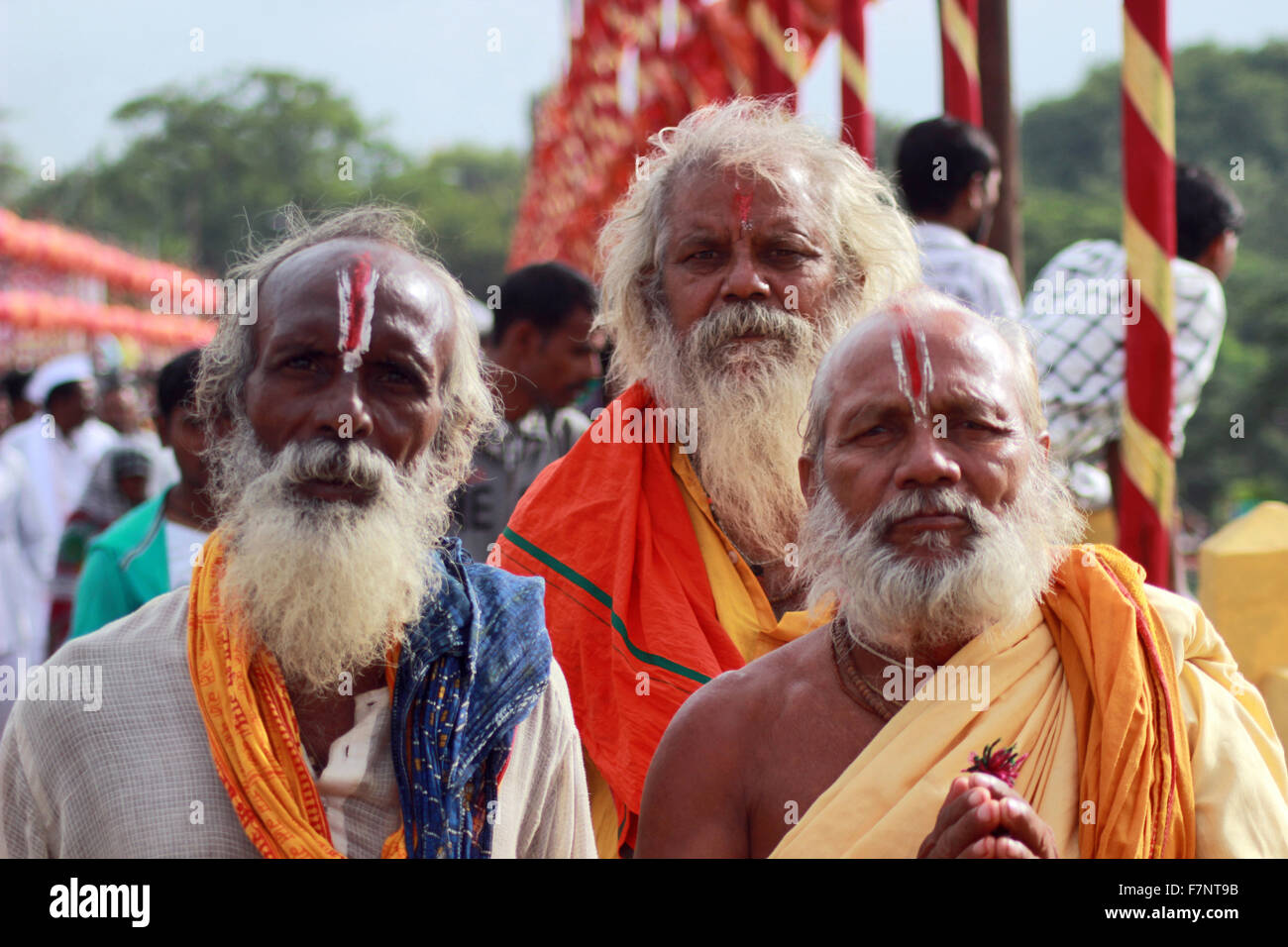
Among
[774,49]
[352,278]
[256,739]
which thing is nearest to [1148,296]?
[352,278]

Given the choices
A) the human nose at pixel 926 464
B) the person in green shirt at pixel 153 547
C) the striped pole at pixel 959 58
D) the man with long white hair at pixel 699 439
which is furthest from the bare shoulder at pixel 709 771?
the striped pole at pixel 959 58

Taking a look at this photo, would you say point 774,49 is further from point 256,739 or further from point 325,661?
point 256,739

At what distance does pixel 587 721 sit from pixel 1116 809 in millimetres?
1099

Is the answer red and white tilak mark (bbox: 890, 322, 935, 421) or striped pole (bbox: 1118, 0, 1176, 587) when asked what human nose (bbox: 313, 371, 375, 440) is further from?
striped pole (bbox: 1118, 0, 1176, 587)

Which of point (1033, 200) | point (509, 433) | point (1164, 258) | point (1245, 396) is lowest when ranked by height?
point (509, 433)

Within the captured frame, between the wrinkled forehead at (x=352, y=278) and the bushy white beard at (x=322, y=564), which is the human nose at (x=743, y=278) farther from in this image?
the bushy white beard at (x=322, y=564)

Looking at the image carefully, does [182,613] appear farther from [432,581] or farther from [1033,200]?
[1033,200]

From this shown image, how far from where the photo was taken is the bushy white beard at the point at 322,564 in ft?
6.63

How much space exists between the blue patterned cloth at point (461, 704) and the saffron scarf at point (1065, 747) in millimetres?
398

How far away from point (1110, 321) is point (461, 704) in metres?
2.87

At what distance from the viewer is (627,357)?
3234 millimetres

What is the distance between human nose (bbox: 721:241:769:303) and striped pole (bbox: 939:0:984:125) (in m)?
2.80

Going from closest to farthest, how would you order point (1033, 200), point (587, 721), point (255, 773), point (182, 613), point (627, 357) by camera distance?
point (255, 773), point (182, 613), point (587, 721), point (627, 357), point (1033, 200)

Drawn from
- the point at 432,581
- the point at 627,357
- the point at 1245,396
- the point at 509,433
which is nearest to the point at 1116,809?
the point at 432,581
